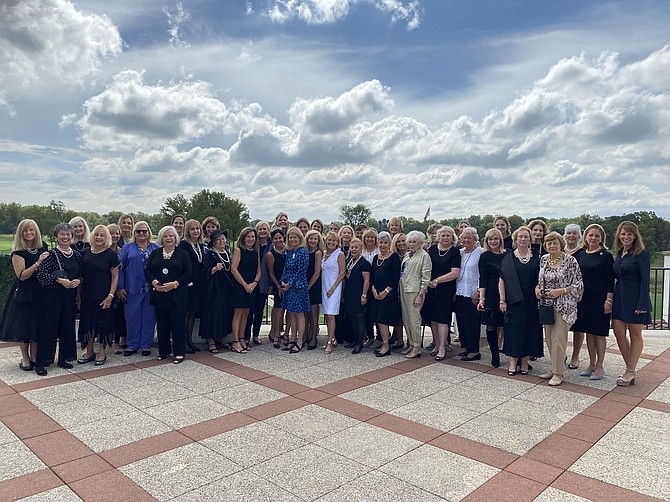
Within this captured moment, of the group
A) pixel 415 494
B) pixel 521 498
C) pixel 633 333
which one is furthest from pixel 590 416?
pixel 415 494

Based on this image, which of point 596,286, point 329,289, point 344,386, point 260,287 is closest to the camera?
point 344,386

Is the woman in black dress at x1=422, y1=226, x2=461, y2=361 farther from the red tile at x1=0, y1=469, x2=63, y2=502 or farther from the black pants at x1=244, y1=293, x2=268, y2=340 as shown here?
the red tile at x1=0, y1=469, x2=63, y2=502

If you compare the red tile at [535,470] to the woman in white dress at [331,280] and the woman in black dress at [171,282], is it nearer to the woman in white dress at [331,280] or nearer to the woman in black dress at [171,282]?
the woman in white dress at [331,280]

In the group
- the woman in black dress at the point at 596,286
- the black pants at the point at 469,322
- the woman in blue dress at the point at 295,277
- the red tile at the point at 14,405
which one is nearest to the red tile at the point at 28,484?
the red tile at the point at 14,405

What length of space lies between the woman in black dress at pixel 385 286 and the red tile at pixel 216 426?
2.98 m

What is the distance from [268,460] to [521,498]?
188 centimetres

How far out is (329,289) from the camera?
755 centimetres

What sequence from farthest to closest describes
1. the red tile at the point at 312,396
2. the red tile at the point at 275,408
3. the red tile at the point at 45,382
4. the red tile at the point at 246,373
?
the red tile at the point at 246,373 → the red tile at the point at 45,382 → the red tile at the point at 312,396 → the red tile at the point at 275,408

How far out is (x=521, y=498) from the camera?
11.3 feet

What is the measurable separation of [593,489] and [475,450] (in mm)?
910

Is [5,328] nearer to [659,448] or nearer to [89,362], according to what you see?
[89,362]

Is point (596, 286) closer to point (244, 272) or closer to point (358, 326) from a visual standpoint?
point (358, 326)

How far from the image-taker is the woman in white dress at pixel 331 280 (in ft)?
24.6

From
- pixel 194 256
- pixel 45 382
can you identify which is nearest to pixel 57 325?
pixel 45 382
